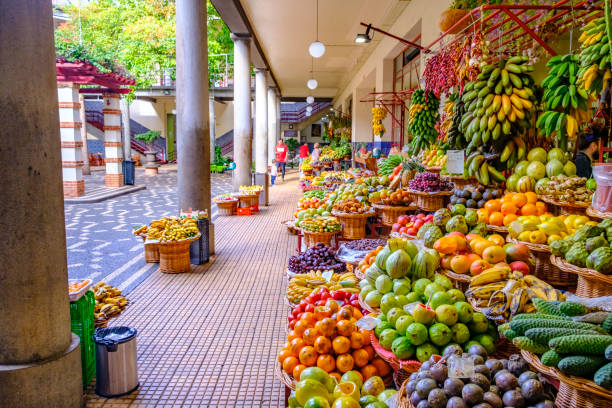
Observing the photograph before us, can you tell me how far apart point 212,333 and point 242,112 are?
348 inches

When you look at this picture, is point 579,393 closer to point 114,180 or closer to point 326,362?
point 326,362

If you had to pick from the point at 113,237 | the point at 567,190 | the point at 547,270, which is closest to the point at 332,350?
the point at 547,270

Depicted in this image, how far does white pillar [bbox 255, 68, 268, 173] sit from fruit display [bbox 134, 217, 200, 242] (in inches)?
328

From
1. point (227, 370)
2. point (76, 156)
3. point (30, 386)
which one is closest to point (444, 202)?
point (227, 370)

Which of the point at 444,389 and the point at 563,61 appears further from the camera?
the point at 563,61

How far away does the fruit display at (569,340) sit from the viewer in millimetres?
1656

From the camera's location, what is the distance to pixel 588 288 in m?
2.58

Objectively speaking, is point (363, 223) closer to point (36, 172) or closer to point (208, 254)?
point (208, 254)

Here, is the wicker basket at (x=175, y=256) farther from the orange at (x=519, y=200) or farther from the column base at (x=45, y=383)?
the orange at (x=519, y=200)

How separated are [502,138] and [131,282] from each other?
14.6 ft

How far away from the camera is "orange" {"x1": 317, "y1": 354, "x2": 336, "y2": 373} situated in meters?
2.63

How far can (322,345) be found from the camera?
2.67 meters

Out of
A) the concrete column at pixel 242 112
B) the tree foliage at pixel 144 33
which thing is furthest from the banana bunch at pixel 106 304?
the tree foliage at pixel 144 33

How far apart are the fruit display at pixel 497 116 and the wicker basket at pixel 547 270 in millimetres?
1122
